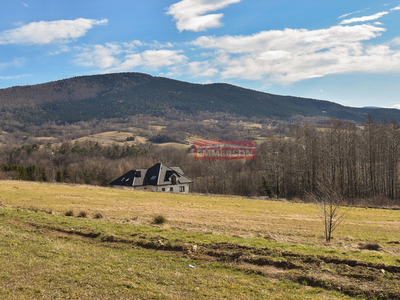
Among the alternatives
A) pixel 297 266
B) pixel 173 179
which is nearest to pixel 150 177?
pixel 173 179

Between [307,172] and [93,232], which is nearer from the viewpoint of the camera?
[93,232]

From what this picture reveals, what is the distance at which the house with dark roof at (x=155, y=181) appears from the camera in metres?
57.2

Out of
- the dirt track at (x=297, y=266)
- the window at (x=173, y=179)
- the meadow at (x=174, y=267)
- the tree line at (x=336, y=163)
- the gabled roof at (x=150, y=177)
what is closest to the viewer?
the meadow at (x=174, y=267)

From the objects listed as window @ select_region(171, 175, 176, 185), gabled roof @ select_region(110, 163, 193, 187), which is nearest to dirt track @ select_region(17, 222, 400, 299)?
gabled roof @ select_region(110, 163, 193, 187)

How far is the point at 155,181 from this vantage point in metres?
57.1

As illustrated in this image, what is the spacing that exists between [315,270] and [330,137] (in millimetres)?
47934

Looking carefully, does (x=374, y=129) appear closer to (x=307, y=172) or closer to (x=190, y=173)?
(x=307, y=172)

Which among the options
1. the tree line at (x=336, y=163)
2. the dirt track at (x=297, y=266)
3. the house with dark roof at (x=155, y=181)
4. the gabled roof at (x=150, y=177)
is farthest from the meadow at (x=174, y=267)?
the gabled roof at (x=150, y=177)

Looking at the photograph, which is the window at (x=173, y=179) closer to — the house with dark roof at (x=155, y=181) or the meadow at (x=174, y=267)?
the house with dark roof at (x=155, y=181)

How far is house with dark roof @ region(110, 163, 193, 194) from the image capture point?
57250mm

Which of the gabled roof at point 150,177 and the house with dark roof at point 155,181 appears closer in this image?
the house with dark roof at point 155,181

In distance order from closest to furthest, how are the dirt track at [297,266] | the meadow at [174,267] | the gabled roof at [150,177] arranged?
the meadow at [174,267]
the dirt track at [297,266]
the gabled roof at [150,177]

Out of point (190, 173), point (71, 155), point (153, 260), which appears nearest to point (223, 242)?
point (153, 260)

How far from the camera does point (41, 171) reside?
80000mm
